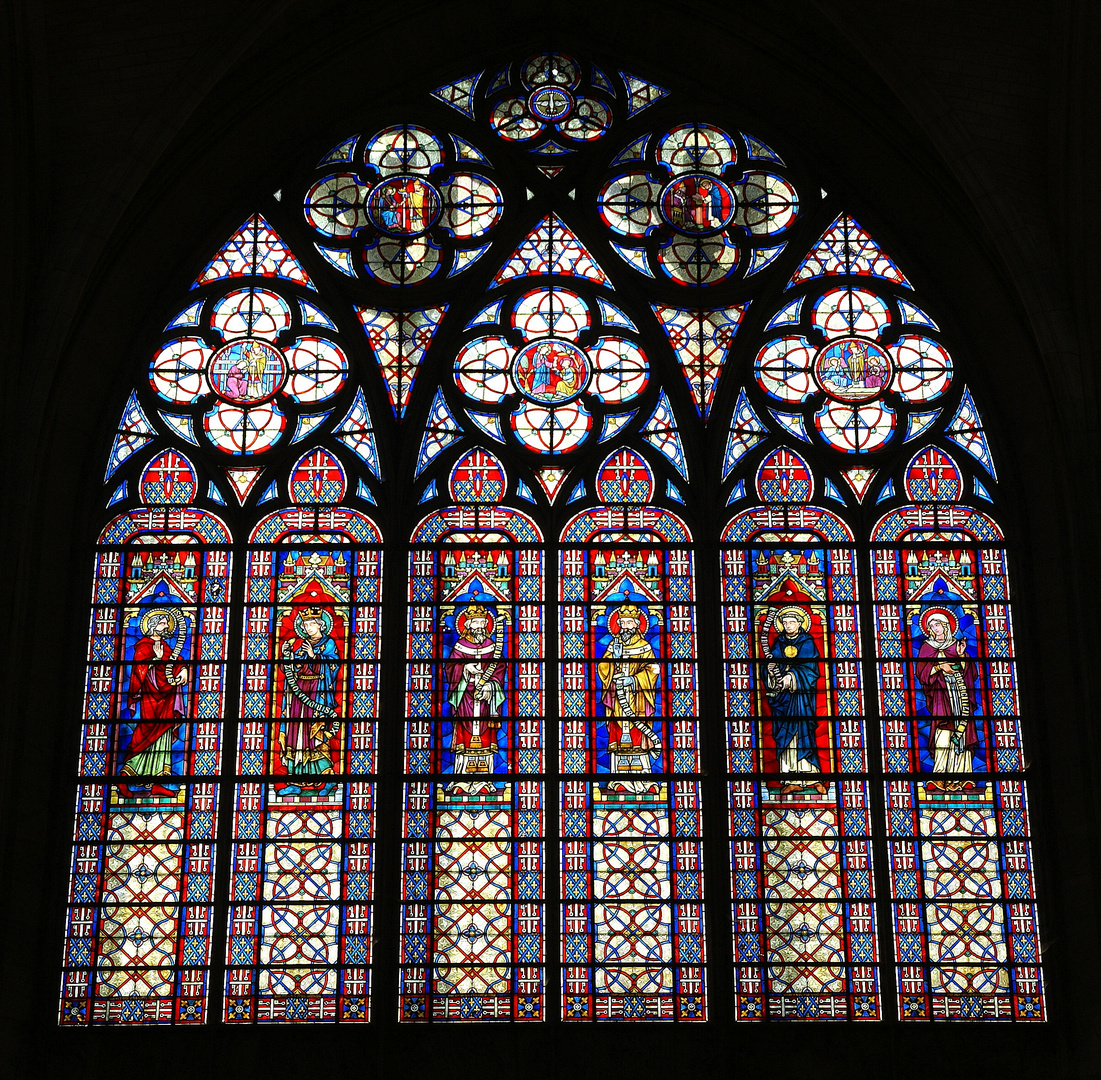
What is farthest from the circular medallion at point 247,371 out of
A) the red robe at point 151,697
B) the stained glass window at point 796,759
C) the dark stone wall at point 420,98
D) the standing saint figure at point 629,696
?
the stained glass window at point 796,759

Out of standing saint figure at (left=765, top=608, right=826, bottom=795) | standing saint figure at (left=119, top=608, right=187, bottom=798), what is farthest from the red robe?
standing saint figure at (left=765, top=608, right=826, bottom=795)

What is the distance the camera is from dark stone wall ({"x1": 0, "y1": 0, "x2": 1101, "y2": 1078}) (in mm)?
11047

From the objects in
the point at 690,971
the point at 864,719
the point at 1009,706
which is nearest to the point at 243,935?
the point at 690,971

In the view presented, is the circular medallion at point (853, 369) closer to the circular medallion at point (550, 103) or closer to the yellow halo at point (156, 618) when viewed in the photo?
the circular medallion at point (550, 103)

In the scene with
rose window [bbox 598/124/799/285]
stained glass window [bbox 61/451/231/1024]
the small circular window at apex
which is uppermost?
the small circular window at apex

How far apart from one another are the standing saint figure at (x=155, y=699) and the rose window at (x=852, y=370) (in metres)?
4.05

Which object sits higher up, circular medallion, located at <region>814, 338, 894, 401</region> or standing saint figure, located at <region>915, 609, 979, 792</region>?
circular medallion, located at <region>814, 338, 894, 401</region>

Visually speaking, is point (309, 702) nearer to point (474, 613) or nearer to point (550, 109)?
point (474, 613)

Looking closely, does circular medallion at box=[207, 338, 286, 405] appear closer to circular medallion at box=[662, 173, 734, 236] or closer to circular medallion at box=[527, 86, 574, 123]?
circular medallion at box=[527, 86, 574, 123]

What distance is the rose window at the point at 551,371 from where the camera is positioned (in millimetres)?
12719

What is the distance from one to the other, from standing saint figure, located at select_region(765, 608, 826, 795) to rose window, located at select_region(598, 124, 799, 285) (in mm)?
2500

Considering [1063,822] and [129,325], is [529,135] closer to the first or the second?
[129,325]

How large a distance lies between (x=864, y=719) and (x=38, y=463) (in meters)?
A: 5.13

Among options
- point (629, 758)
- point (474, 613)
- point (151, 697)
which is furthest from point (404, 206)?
point (629, 758)
